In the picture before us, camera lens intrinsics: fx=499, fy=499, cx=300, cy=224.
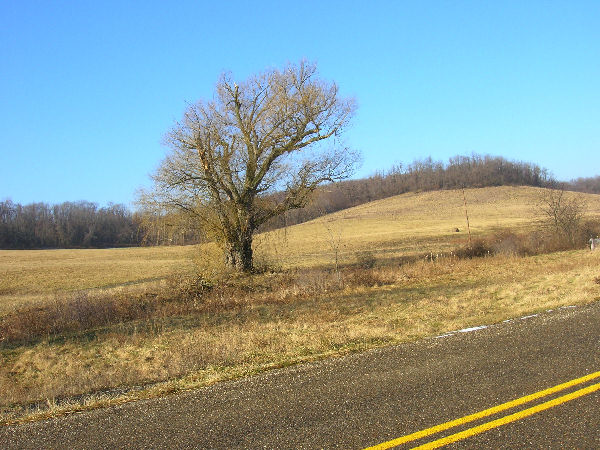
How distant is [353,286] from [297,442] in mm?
15916

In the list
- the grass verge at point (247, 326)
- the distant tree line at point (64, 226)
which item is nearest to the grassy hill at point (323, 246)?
the grass verge at point (247, 326)

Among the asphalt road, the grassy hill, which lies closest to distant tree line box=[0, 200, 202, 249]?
the grassy hill

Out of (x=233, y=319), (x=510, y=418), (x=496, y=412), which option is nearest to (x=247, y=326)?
(x=233, y=319)

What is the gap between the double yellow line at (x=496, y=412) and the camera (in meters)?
4.46

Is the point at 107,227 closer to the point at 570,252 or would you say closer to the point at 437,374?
the point at 570,252

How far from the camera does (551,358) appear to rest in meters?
6.55

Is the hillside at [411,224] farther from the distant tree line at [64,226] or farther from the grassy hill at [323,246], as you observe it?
the distant tree line at [64,226]

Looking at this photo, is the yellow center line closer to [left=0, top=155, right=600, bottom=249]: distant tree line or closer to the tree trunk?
the tree trunk

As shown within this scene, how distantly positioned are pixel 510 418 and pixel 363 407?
4.78 ft

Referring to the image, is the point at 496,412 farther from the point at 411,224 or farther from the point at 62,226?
the point at 62,226

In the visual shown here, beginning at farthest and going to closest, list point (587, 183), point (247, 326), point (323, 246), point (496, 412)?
point (587, 183)
point (323, 246)
point (247, 326)
point (496, 412)

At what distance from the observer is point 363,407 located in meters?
5.35

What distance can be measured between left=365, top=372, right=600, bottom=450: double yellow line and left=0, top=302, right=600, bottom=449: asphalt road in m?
0.07

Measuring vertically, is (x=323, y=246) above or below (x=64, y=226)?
below
